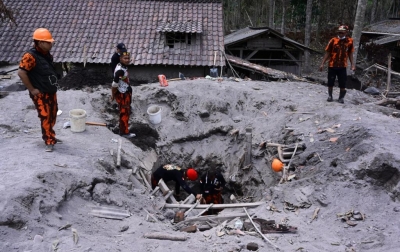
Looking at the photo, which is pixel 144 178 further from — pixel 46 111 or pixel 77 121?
pixel 46 111

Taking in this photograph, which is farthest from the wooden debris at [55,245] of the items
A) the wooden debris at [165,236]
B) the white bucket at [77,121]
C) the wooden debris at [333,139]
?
the wooden debris at [333,139]

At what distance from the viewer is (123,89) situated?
668 cm

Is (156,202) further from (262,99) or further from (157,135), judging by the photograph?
(262,99)

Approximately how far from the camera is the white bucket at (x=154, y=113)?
27.1ft

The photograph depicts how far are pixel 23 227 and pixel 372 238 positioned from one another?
4.11 metres

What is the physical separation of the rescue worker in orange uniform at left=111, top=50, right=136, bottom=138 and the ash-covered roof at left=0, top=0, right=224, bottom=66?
5157 mm

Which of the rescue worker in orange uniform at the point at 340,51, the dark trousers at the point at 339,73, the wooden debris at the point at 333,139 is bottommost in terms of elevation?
the wooden debris at the point at 333,139

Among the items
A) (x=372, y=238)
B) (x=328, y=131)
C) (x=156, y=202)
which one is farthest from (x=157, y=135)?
(x=372, y=238)

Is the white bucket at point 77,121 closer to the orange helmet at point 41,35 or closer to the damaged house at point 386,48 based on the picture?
the orange helmet at point 41,35

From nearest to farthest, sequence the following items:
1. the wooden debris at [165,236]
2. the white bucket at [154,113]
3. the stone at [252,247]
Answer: the stone at [252,247]
the wooden debris at [165,236]
the white bucket at [154,113]

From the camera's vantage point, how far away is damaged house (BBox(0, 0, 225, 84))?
39.8 ft

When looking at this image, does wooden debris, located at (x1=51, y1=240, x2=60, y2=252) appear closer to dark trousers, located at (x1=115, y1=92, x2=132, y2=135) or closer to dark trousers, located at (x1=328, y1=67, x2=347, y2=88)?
dark trousers, located at (x1=115, y1=92, x2=132, y2=135)

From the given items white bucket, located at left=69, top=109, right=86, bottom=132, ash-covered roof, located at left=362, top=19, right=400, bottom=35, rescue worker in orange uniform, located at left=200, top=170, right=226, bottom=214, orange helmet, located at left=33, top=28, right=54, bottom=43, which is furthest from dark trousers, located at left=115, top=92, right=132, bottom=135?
ash-covered roof, located at left=362, top=19, right=400, bottom=35

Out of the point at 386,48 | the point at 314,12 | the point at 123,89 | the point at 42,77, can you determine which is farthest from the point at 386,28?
the point at 42,77
